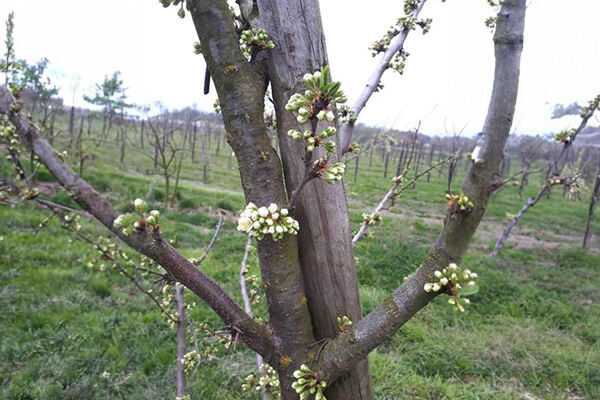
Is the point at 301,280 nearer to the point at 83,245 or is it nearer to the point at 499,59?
the point at 499,59

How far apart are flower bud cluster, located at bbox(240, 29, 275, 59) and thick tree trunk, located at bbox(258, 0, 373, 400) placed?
0.04 m

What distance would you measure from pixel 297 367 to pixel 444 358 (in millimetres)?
4758

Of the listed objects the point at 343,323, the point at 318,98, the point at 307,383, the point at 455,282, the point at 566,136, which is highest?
the point at 566,136

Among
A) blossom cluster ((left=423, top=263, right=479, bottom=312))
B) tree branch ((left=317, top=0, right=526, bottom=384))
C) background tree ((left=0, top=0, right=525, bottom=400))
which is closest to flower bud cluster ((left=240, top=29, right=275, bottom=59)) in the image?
background tree ((left=0, top=0, right=525, bottom=400))

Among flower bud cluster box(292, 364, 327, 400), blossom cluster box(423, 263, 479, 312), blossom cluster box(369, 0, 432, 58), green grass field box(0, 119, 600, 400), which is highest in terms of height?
blossom cluster box(369, 0, 432, 58)

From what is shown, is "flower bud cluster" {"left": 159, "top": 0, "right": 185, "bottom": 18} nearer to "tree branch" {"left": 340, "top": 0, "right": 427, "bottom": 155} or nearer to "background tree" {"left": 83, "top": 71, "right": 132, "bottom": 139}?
"tree branch" {"left": 340, "top": 0, "right": 427, "bottom": 155}

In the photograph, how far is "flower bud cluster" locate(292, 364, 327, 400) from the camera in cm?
Answer: 112

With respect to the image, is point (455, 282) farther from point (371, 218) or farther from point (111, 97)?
point (111, 97)

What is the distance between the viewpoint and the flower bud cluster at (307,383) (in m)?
1.12

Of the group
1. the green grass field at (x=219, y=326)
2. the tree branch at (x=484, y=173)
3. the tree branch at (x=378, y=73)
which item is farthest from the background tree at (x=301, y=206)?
the green grass field at (x=219, y=326)

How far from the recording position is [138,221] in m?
1.02

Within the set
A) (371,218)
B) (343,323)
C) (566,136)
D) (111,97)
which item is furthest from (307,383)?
(111,97)

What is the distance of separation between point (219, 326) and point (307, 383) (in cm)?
486

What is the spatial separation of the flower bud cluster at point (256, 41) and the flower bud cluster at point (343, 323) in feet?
2.88
